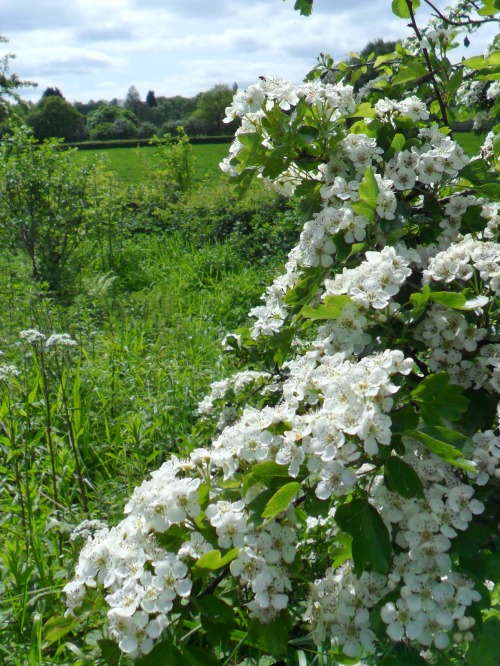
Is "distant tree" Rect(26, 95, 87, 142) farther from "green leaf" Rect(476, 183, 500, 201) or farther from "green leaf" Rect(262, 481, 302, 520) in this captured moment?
"green leaf" Rect(262, 481, 302, 520)

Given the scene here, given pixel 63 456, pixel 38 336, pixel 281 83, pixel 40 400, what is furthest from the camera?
pixel 40 400

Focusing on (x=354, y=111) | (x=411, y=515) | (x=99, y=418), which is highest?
(x=354, y=111)

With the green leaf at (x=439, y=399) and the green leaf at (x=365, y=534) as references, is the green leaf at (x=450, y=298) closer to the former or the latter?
the green leaf at (x=439, y=399)

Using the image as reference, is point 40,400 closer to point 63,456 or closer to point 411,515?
point 63,456

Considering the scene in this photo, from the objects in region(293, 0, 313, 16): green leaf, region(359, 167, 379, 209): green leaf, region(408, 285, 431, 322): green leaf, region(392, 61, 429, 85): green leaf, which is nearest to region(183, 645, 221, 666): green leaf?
region(408, 285, 431, 322): green leaf

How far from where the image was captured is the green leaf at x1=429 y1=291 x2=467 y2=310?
1.38 metres

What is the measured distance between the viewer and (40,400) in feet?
12.8

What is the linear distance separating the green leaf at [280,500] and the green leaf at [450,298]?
18.4 inches

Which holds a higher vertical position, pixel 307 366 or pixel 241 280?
pixel 307 366

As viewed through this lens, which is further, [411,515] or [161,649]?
[411,515]

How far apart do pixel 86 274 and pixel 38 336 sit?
5.07 m

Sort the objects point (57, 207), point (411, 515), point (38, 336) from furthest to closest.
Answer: point (57, 207) < point (38, 336) < point (411, 515)

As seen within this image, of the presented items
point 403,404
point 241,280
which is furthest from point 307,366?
point 241,280

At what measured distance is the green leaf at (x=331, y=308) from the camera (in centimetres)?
139
